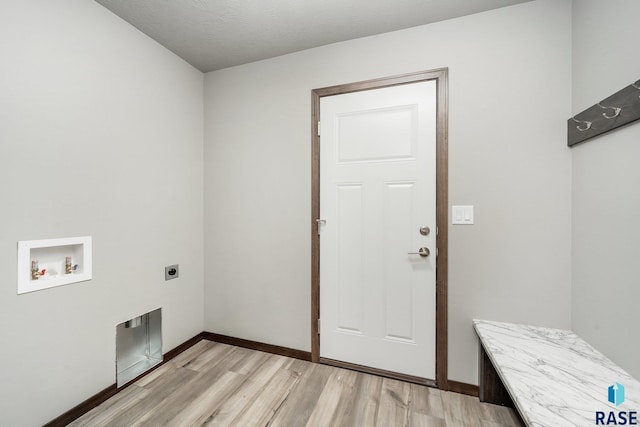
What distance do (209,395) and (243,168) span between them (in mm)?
1778

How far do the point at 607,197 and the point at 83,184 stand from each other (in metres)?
2.95

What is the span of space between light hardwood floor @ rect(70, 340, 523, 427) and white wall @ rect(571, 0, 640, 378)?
0.76 m

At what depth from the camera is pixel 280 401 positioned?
5.61 ft

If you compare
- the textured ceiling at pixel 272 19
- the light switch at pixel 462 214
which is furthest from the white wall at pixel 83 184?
the light switch at pixel 462 214

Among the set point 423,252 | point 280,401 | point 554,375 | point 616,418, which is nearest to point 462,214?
point 423,252

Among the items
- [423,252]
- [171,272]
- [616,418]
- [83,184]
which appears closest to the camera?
[616,418]

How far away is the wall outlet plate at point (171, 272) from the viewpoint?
2.21 m

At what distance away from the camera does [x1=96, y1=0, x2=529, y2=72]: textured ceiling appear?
5.54ft

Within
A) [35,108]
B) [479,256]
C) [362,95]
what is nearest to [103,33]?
[35,108]

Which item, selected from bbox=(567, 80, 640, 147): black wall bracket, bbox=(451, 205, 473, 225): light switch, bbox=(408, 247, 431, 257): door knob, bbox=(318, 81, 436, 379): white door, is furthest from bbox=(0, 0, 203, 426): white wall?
bbox=(567, 80, 640, 147): black wall bracket

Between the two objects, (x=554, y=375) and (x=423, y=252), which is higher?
(x=423, y=252)

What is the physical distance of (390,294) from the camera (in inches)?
77.6

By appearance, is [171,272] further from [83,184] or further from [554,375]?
[554,375]

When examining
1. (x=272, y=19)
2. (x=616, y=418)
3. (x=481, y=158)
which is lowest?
(x=616, y=418)
